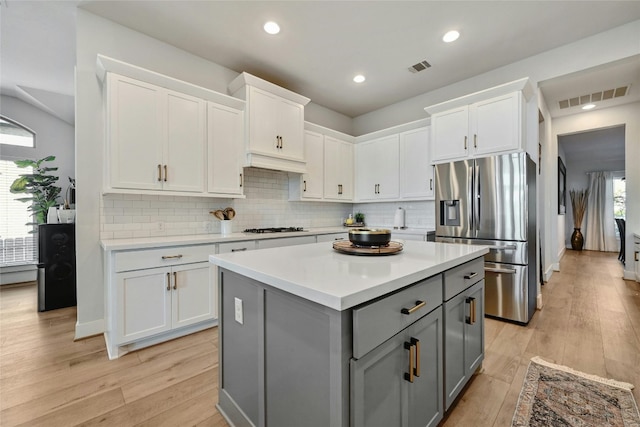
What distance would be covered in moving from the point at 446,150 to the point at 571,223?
7.89 meters

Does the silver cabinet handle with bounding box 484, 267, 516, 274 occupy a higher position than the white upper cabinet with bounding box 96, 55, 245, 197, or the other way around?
the white upper cabinet with bounding box 96, 55, 245, 197

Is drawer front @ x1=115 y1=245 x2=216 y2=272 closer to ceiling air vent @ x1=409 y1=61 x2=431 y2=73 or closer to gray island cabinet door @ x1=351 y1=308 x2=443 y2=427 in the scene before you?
gray island cabinet door @ x1=351 y1=308 x2=443 y2=427

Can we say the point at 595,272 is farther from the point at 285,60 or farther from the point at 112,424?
the point at 112,424

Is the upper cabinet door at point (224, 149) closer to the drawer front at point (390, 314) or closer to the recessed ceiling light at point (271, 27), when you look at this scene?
the recessed ceiling light at point (271, 27)

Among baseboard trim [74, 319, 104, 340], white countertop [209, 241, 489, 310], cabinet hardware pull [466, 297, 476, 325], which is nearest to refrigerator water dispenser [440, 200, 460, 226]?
white countertop [209, 241, 489, 310]

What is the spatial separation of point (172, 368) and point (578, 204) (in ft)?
→ 34.5

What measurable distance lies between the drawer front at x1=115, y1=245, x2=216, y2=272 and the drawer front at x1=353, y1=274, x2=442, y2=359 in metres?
2.06

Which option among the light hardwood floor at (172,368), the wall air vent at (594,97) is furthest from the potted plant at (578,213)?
the light hardwood floor at (172,368)

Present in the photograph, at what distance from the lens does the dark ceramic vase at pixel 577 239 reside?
7.80 meters

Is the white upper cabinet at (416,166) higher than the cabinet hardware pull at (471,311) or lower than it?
higher

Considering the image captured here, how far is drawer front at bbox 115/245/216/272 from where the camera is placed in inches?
85.3

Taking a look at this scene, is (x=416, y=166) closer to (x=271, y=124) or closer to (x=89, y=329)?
(x=271, y=124)

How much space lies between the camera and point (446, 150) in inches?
136

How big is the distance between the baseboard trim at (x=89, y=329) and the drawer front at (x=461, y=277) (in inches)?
120
